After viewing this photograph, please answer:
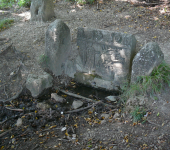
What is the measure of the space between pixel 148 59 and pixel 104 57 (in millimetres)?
1129

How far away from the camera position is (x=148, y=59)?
380 centimetres

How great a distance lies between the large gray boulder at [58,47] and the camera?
471cm

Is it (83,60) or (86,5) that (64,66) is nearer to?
(83,60)

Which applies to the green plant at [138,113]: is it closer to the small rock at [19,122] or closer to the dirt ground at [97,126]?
the dirt ground at [97,126]

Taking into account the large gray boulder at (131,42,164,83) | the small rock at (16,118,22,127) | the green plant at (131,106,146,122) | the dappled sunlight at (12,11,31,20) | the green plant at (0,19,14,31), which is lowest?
the small rock at (16,118,22,127)

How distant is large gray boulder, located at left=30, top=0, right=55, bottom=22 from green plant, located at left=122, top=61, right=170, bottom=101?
4.46 meters

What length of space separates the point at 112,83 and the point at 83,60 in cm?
91

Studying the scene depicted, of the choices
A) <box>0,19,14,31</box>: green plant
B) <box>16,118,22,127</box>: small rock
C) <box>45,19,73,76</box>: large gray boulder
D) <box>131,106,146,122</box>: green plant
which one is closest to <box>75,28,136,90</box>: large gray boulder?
<box>45,19,73,76</box>: large gray boulder

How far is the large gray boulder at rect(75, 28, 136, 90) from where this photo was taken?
4.28m

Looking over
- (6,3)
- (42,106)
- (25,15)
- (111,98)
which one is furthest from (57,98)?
(6,3)

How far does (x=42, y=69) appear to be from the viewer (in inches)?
197

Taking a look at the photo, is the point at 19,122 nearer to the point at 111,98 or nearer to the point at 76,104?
the point at 76,104

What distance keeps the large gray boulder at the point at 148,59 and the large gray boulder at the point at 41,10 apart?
4318 mm

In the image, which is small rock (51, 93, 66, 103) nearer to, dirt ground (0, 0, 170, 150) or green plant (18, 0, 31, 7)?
dirt ground (0, 0, 170, 150)
